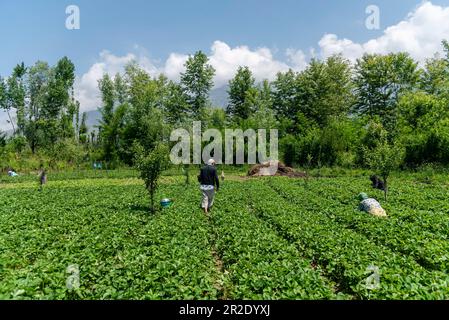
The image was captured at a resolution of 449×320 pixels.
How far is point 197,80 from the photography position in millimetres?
54812

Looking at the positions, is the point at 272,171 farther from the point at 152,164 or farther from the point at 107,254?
the point at 107,254

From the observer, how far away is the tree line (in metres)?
39.0

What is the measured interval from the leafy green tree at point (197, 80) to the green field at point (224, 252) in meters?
41.0

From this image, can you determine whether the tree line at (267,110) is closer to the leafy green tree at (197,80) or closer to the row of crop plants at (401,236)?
the leafy green tree at (197,80)

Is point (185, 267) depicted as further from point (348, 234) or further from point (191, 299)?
point (348, 234)

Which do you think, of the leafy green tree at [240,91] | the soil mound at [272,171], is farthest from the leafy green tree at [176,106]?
the soil mound at [272,171]

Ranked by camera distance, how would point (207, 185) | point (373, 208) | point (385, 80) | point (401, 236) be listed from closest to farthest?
point (401, 236) < point (373, 208) < point (207, 185) < point (385, 80)

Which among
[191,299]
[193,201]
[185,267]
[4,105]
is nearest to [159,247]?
[185,267]

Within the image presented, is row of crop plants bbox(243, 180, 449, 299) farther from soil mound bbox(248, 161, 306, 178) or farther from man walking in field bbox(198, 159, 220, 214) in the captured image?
soil mound bbox(248, 161, 306, 178)

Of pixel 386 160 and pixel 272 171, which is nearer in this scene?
pixel 386 160

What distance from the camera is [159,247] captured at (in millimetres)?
8469

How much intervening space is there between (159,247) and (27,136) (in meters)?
58.7

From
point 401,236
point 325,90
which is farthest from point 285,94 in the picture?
point 401,236

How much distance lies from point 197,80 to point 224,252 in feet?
161
